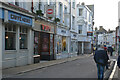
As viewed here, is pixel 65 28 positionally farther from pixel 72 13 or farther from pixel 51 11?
pixel 51 11

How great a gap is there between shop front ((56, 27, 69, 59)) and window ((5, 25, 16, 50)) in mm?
10370

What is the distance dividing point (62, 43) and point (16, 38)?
13.6 m

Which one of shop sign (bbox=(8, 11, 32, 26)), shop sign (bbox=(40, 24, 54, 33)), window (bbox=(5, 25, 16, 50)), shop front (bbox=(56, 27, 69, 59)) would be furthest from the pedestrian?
shop front (bbox=(56, 27, 69, 59))

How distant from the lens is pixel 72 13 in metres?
33.1

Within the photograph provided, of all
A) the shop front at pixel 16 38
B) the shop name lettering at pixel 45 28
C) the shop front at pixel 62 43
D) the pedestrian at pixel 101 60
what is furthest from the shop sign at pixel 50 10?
the pedestrian at pixel 101 60

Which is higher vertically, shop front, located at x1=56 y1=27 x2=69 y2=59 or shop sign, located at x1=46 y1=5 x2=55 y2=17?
shop sign, located at x1=46 y1=5 x2=55 y2=17

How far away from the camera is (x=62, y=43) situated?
2906 cm

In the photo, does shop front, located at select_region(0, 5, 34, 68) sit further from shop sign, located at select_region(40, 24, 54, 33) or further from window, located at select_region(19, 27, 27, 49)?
shop sign, located at select_region(40, 24, 54, 33)

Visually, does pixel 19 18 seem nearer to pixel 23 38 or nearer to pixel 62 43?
pixel 23 38

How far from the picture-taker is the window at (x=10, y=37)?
14.9 metres

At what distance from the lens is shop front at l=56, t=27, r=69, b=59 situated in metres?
26.3

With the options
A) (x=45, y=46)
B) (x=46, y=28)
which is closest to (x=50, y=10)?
(x=46, y=28)

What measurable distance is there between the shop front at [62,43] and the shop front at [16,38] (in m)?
8.32

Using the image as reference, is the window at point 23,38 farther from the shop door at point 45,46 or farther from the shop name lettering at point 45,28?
the shop door at point 45,46
